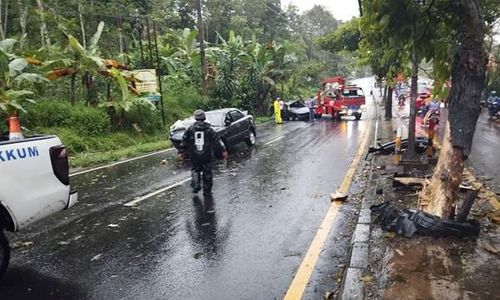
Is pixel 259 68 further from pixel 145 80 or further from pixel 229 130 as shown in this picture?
pixel 229 130

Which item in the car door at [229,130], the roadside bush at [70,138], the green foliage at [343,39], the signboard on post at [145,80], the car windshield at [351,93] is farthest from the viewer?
the car windshield at [351,93]

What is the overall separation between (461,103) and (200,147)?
475 cm

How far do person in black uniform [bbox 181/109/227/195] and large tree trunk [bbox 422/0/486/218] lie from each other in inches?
169

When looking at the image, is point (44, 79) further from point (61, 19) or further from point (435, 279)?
point (435, 279)

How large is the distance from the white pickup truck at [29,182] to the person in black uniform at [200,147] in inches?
143

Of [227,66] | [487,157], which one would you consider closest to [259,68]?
[227,66]

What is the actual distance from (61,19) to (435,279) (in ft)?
64.3

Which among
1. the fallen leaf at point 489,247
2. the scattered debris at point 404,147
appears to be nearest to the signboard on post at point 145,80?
the scattered debris at point 404,147

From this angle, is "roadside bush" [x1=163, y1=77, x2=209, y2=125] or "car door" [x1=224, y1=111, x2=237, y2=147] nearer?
"car door" [x1=224, y1=111, x2=237, y2=147]

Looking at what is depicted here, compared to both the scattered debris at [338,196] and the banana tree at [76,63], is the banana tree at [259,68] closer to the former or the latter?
the banana tree at [76,63]

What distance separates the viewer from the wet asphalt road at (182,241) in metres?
4.78

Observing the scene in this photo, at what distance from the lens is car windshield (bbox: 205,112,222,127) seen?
48.6 feet

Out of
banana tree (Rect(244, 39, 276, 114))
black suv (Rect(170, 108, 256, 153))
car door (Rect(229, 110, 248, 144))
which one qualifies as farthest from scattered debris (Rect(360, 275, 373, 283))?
banana tree (Rect(244, 39, 276, 114))

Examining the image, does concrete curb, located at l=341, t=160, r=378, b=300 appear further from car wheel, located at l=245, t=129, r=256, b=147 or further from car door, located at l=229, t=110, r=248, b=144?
car wheel, located at l=245, t=129, r=256, b=147
